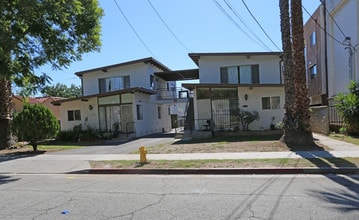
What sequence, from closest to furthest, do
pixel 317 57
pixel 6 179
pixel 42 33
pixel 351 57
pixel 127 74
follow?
pixel 6 179 → pixel 42 33 → pixel 351 57 → pixel 317 57 → pixel 127 74

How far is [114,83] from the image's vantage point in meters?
33.0

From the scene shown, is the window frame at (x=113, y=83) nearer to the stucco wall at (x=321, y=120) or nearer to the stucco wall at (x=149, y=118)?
the stucco wall at (x=149, y=118)

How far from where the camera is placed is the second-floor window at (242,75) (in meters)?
28.1

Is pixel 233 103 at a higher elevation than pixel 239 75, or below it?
below

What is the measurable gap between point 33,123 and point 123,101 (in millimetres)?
10404

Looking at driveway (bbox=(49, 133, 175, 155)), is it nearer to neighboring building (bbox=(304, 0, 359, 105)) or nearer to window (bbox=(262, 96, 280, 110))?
window (bbox=(262, 96, 280, 110))

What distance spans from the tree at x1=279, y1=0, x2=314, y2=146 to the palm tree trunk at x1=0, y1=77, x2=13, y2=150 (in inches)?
610

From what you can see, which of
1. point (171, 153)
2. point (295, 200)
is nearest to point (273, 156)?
point (171, 153)

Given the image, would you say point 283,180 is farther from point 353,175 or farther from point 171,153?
point 171,153

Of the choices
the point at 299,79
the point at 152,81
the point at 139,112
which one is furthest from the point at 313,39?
the point at 299,79

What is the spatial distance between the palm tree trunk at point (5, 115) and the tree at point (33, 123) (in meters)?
2.58

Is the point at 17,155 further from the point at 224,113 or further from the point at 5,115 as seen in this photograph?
the point at 224,113

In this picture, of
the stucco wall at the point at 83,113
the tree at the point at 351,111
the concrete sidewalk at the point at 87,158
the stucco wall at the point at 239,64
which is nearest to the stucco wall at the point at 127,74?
the stucco wall at the point at 83,113

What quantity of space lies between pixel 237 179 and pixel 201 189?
158 centimetres
